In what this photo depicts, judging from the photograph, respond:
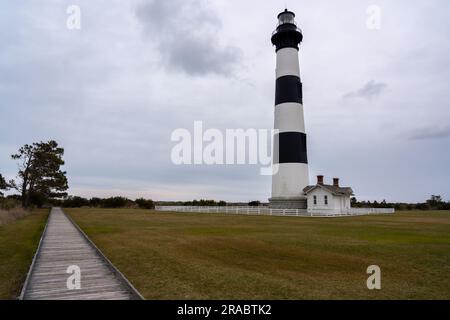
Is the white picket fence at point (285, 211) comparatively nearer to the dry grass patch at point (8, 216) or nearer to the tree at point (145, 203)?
the tree at point (145, 203)

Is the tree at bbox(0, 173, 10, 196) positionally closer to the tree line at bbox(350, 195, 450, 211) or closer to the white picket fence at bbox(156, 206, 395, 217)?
the white picket fence at bbox(156, 206, 395, 217)

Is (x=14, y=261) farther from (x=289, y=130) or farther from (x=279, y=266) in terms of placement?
(x=289, y=130)

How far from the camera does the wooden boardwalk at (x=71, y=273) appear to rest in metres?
6.47

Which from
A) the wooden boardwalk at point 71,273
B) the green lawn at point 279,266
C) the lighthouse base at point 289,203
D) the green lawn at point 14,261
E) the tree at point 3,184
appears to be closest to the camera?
the wooden boardwalk at point 71,273

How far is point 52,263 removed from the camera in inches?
370

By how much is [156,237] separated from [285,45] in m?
27.3

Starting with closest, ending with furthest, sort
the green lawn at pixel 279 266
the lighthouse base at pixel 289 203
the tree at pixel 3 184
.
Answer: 1. the green lawn at pixel 279 266
2. the lighthouse base at pixel 289 203
3. the tree at pixel 3 184

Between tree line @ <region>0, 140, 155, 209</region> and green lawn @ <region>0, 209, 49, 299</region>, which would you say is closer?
green lawn @ <region>0, 209, 49, 299</region>

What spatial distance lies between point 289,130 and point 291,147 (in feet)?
5.90

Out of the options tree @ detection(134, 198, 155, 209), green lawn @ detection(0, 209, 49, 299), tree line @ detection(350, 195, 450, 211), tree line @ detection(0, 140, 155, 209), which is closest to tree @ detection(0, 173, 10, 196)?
tree line @ detection(0, 140, 155, 209)

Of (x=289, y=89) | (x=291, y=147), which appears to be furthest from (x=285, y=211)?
(x=289, y=89)

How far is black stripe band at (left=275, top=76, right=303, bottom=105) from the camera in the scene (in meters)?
33.7

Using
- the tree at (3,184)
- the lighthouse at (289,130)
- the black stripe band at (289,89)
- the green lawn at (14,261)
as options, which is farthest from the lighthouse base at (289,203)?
the tree at (3,184)
